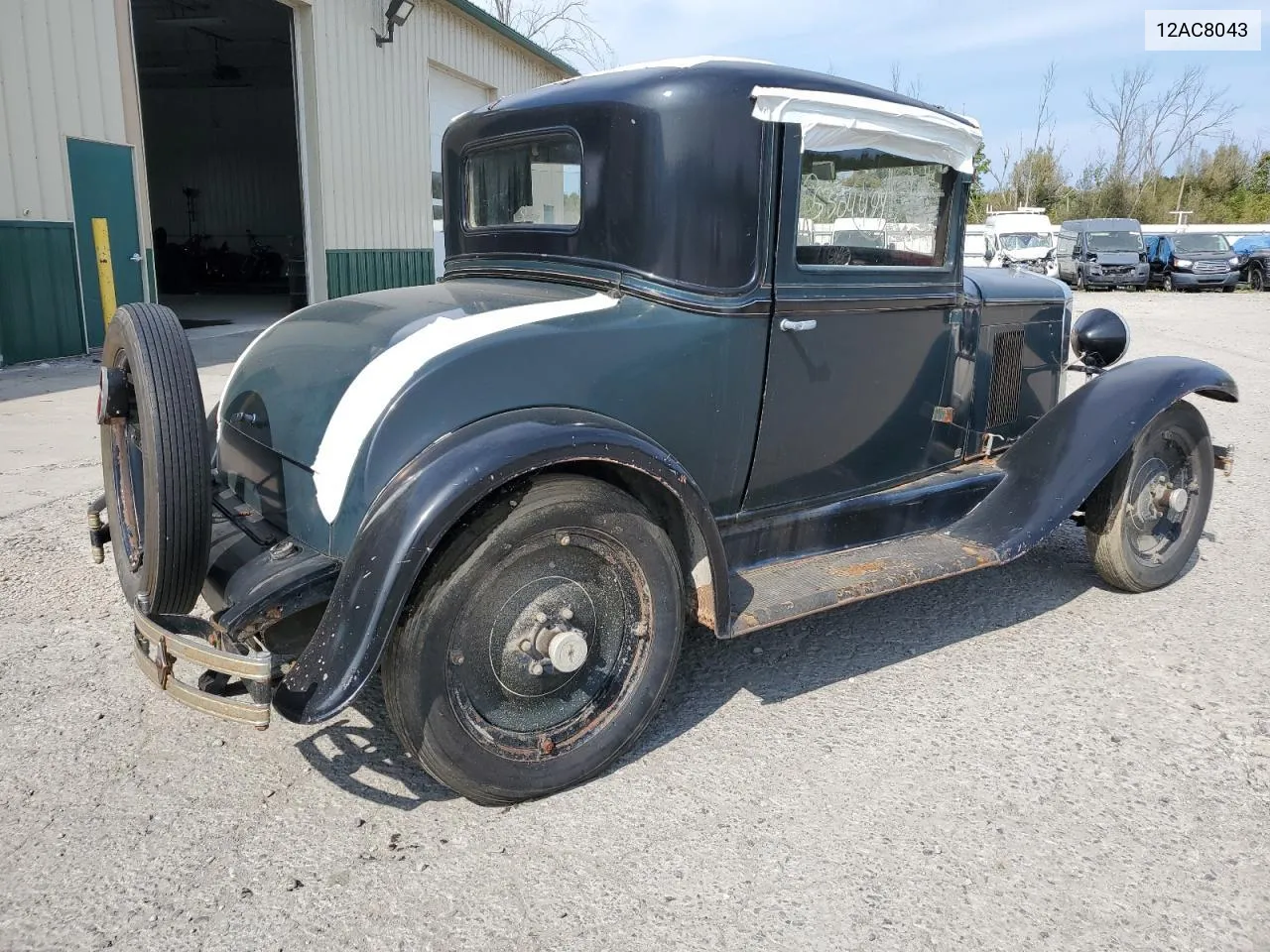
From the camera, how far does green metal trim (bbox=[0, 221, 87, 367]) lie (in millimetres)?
8266

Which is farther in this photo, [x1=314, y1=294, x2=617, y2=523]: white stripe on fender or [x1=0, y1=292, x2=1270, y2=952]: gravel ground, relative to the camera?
[x1=314, y1=294, x2=617, y2=523]: white stripe on fender

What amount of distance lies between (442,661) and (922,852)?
1275 millimetres

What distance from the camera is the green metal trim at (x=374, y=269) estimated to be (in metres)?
12.1

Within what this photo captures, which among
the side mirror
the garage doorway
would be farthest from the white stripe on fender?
the garage doorway

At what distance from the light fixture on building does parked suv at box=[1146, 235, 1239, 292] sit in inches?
794

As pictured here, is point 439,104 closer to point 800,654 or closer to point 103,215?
point 103,215

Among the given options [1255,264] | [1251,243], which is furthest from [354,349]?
[1251,243]

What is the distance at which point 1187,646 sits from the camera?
3.53 m

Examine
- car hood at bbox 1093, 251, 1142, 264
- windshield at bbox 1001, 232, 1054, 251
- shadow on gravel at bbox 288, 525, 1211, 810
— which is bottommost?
shadow on gravel at bbox 288, 525, 1211, 810

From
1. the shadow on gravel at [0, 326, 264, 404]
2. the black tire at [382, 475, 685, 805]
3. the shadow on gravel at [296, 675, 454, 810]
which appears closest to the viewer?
the black tire at [382, 475, 685, 805]

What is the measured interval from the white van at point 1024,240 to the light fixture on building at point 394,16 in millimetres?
17643

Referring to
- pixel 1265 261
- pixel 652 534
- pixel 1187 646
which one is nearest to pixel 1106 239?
pixel 1265 261

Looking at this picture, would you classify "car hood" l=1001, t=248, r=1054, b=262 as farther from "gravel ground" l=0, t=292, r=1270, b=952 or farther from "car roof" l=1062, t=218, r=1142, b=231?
"gravel ground" l=0, t=292, r=1270, b=952

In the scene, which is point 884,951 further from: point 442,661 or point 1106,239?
point 1106,239
